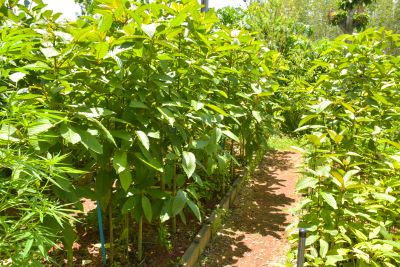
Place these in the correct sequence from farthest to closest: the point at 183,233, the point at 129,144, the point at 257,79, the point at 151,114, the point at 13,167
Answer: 1. the point at 257,79
2. the point at 183,233
3. the point at 151,114
4. the point at 129,144
5. the point at 13,167

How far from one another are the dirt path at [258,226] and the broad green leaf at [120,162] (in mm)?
1031

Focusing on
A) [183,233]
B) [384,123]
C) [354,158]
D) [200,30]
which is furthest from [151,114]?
[384,123]

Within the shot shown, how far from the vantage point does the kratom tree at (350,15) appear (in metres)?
16.5

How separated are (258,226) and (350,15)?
15.3 metres

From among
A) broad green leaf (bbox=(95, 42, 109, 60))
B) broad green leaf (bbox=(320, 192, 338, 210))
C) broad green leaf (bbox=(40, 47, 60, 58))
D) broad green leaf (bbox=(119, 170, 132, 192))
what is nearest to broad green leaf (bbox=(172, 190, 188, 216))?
broad green leaf (bbox=(119, 170, 132, 192))

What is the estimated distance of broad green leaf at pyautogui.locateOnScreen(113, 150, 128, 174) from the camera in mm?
1793

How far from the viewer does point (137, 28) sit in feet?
6.97

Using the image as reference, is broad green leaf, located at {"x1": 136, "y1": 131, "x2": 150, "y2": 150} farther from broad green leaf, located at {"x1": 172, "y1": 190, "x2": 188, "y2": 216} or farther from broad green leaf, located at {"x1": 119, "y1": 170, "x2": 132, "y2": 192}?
broad green leaf, located at {"x1": 172, "y1": 190, "x2": 188, "y2": 216}

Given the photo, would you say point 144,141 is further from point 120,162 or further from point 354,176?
point 354,176

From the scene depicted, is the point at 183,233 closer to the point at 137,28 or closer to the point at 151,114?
the point at 151,114

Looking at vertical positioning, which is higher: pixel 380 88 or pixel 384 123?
pixel 380 88

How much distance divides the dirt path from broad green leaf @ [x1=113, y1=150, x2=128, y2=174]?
103 centimetres

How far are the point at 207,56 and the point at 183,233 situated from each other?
147cm

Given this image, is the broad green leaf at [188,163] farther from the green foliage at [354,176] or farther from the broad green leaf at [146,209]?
the green foliage at [354,176]
